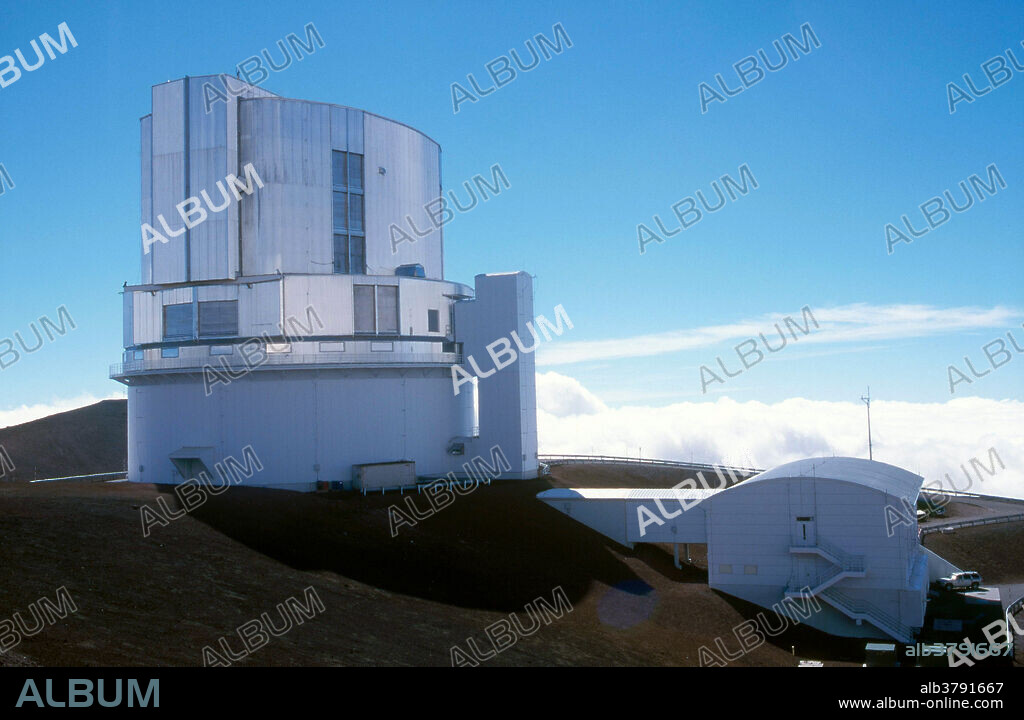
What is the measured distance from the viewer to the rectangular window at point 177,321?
39.5 metres

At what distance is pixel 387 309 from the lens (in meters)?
40.8

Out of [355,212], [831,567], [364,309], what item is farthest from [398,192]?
[831,567]

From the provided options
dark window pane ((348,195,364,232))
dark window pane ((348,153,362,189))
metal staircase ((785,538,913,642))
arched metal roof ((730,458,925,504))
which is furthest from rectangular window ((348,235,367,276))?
metal staircase ((785,538,913,642))

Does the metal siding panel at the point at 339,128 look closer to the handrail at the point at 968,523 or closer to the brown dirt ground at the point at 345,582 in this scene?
the brown dirt ground at the point at 345,582

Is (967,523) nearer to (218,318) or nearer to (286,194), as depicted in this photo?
(286,194)

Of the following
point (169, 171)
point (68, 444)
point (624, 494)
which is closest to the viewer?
point (624, 494)

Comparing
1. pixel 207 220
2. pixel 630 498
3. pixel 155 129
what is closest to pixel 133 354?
pixel 207 220

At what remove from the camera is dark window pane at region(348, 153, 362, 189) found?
41.9 m

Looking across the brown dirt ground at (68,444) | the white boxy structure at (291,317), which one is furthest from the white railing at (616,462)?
the brown dirt ground at (68,444)

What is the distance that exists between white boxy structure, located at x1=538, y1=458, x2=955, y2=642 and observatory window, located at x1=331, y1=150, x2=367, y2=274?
21593mm

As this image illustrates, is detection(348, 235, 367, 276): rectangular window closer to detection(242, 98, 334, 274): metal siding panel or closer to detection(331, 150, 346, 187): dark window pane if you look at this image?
detection(242, 98, 334, 274): metal siding panel

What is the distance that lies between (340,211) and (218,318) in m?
8.38
